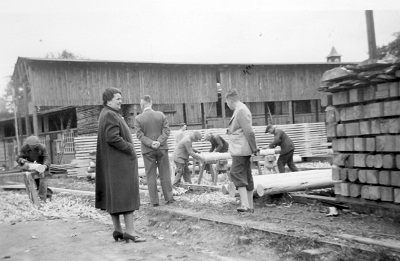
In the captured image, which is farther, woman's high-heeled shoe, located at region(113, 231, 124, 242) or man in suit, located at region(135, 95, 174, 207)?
man in suit, located at region(135, 95, 174, 207)

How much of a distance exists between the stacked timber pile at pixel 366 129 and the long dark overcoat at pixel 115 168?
330cm

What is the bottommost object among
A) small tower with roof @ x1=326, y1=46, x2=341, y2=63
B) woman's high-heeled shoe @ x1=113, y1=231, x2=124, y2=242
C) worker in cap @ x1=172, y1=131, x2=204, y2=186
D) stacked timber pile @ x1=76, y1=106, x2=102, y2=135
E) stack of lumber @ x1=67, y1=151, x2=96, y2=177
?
stack of lumber @ x1=67, y1=151, x2=96, y2=177

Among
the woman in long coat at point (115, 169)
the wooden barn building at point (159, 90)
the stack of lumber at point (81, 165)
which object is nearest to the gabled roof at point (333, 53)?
the wooden barn building at point (159, 90)

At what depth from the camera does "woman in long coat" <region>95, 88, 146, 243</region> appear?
503 cm

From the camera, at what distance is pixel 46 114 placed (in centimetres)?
2720

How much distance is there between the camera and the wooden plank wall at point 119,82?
20922 millimetres

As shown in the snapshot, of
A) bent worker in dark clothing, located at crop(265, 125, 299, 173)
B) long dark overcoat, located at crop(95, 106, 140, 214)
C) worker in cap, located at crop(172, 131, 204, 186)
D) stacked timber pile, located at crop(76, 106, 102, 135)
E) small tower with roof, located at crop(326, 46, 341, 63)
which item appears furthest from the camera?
small tower with roof, located at crop(326, 46, 341, 63)

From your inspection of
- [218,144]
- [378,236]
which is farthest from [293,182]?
[218,144]

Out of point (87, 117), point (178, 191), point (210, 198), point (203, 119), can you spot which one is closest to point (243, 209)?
point (210, 198)

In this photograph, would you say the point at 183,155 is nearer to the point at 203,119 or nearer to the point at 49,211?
the point at 49,211

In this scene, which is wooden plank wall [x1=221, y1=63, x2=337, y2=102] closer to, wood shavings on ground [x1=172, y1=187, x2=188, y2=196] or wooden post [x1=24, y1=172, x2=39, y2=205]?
wood shavings on ground [x1=172, y1=187, x2=188, y2=196]

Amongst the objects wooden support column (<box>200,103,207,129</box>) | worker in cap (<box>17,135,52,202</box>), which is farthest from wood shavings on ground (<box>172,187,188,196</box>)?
wooden support column (<box>200,103,207,129</box>)

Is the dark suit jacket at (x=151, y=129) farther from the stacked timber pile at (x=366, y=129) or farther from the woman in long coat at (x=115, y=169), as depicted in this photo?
the stacked timber pile at (x=366, y=129)

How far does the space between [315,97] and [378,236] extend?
80.1ft
